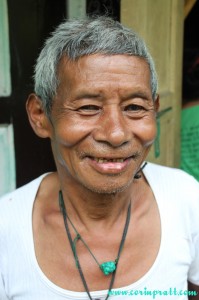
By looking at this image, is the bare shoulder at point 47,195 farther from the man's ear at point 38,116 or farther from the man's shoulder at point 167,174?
the man's shoulder at point 167,174

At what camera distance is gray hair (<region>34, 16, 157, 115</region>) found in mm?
1303

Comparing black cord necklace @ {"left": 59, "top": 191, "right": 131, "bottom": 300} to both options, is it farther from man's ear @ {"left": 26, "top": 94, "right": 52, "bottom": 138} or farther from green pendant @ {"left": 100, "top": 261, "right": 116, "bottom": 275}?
man's ear @ {"left": 26, "top": 94, "right": 52, "bottom": 138}

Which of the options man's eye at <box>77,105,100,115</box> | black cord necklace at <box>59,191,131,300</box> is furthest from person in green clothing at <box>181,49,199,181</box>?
man's eye at <box>77,105,100,115</box>

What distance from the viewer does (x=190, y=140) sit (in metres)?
2.52

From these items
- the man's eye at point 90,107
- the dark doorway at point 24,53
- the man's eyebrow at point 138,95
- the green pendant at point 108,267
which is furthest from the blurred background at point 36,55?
the green pendant at point 108,267

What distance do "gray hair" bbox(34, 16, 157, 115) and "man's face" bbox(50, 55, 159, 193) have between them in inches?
0.9

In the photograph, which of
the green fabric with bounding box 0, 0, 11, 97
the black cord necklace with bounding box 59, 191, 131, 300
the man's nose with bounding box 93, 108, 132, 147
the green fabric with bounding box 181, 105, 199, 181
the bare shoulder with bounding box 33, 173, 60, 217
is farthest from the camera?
the green fabric with bounding box 181, 105, 199, 181

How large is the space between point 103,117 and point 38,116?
310 mm

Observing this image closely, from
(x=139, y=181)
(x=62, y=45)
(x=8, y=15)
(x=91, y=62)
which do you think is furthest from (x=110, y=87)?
(x=8, y=15)

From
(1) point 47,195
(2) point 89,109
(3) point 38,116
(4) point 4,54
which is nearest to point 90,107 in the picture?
(2) point 89,109

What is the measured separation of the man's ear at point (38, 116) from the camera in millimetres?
1482

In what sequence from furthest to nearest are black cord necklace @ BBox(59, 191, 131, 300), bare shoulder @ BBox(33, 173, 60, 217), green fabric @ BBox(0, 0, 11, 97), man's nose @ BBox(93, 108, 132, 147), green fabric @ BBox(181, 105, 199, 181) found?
green fabric @ BBox(181, 105, 199, 181) → green fabric @ BBox(0, 0, 11, 97) → bare shoulder @ BBox(33, 173, 60, 217) → black cord necklace @ BBox(59, 191, 131, 300) → man's nose @ BBox(93, 108, 132, 147)

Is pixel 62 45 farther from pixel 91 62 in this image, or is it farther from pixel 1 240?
pixel 1 240

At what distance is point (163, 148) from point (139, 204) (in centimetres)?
92
